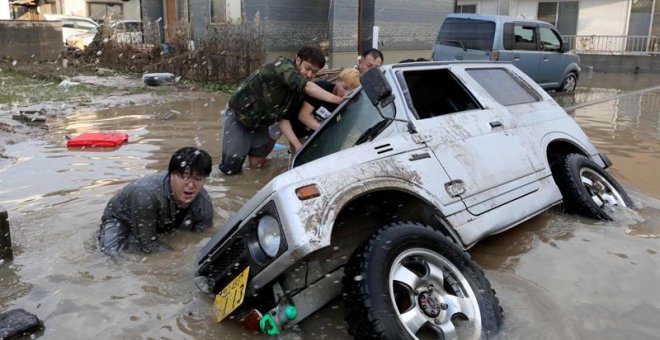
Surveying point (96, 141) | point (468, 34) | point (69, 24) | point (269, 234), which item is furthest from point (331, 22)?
point (269, 234)

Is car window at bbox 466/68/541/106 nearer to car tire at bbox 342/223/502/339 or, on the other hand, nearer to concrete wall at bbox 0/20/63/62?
car tire at bbox 342/223/502/339

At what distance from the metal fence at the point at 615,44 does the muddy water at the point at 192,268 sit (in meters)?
18.8

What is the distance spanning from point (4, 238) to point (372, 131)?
2.65 metres

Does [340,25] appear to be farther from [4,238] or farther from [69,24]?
[4,238]

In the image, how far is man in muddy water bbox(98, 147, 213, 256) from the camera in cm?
373

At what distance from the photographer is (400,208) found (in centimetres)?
352

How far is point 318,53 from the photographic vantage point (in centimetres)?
568

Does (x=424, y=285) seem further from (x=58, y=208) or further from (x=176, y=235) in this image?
(x=58, y=208)

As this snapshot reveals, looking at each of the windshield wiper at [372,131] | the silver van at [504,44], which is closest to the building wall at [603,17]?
the silver van at [504,44]

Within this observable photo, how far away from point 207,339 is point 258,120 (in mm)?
3550

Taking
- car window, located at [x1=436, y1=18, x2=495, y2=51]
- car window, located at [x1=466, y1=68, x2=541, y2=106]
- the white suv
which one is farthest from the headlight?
car window, located at [x1=436, y1=18, x2=495, y2=51]

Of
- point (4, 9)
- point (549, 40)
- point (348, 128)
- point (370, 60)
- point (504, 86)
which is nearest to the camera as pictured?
point (348, 128)

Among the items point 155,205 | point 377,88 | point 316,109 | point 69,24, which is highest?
point 69,24

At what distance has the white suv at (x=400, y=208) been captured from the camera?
2785 millimetres
